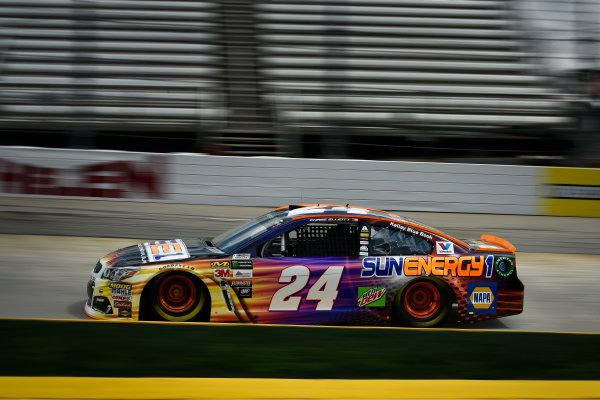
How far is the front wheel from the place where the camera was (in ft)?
19.6

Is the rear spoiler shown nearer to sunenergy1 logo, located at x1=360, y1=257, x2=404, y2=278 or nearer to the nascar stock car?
the nascar stock car

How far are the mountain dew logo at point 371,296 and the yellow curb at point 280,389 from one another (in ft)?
6.78

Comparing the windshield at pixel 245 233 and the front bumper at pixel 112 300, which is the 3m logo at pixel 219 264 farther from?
the front bumper at pixel 112 300

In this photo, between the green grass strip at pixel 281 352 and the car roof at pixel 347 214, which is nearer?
the green grass strip at pixel 281 352

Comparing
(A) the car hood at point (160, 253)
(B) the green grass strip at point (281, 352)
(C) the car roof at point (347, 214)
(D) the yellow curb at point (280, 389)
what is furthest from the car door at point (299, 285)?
(D) the yellow curb at point (280, 389)

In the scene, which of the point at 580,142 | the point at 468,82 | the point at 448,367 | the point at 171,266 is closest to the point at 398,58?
the point at 468,82

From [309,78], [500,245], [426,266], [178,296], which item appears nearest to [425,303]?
[426,266]

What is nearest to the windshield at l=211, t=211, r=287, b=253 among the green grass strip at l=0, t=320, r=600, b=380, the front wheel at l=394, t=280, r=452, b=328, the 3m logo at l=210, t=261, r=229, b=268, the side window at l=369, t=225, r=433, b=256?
the 3m logo at l=210, t=261, r=229, b=268

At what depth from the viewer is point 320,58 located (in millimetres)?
18891

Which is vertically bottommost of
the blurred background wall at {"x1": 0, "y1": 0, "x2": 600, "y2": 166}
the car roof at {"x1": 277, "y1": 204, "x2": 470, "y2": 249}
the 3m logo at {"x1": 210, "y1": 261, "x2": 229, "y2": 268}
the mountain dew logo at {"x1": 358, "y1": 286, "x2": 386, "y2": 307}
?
the mountain dew logo at {"x1": 358, "y1": 286, "x2": 386, "y2": 307}

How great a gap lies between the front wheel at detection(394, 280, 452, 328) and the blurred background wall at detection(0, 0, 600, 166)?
8336 millimetres

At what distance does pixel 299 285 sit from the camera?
577 cm

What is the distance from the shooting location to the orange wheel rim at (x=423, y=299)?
19.8 ft

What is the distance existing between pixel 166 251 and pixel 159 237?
4597mm
